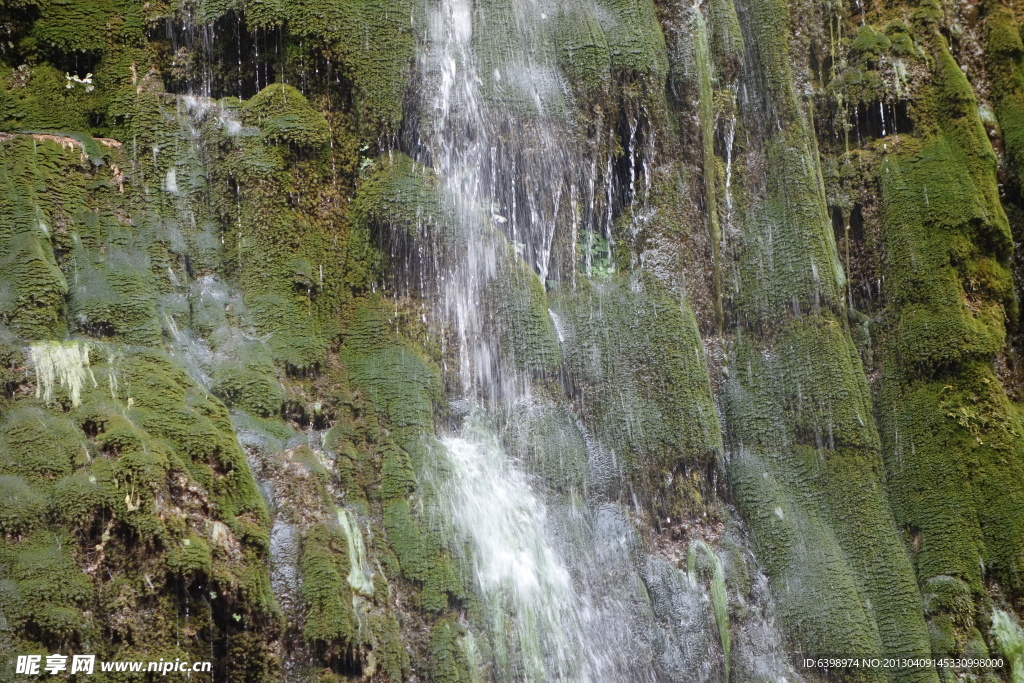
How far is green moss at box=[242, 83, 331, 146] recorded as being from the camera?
7.42 m

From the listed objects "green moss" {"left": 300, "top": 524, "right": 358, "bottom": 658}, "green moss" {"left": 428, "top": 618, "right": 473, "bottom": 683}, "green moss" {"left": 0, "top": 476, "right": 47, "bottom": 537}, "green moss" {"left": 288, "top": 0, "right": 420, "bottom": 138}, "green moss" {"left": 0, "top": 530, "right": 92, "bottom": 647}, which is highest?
"green moss" {"left": 288, "top": 0, "right": 420, "bottom": 138}

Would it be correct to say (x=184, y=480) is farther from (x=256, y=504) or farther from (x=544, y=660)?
(x=544, y=660)

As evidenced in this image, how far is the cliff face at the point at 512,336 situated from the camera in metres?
5.71

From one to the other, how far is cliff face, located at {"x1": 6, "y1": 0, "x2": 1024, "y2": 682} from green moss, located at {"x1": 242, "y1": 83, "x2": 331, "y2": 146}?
31mm

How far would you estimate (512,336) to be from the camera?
8.22m

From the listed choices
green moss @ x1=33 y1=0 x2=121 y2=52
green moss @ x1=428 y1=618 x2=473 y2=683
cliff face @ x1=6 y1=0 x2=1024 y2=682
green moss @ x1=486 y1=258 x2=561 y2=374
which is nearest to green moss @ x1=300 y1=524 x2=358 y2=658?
cliff face @ x1=6 y1=0 x2=1024 y2=682

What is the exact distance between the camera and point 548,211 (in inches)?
352

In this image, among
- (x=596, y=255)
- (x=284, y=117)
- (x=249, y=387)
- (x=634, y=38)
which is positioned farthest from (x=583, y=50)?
(x=249, y=387)

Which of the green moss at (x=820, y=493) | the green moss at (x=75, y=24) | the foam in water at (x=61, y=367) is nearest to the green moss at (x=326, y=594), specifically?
the foam in water at (x=61, y=367)

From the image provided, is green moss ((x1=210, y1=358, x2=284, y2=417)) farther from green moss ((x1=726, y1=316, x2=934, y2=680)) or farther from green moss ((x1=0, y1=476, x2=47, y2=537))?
green moss ((x1=726, y1=316, x2=934, y2=680))

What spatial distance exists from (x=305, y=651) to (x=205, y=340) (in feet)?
8.14

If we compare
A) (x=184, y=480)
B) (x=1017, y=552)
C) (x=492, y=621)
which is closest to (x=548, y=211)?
(x=492, y=621)

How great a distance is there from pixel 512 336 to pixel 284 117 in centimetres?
275

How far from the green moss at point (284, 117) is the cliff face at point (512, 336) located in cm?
3
